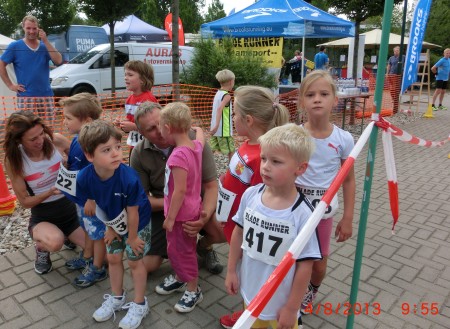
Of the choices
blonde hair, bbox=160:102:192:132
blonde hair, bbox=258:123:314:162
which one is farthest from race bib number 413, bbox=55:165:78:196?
blonde hair, bbox=258:123:314:162

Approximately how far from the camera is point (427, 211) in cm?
456

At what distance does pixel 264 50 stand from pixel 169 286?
8.94m

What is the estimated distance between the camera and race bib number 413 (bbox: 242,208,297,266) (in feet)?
5.55

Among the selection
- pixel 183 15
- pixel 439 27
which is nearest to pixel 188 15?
pixel 183 15

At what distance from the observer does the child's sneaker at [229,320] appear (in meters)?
2.46

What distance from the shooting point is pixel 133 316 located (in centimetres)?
247

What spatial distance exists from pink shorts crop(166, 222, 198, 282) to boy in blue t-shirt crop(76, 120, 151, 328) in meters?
0.18

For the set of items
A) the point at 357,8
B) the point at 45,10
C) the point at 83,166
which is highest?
the point at 45,10

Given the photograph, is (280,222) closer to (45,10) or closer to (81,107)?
(81,107)

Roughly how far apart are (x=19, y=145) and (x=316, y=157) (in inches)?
88.3

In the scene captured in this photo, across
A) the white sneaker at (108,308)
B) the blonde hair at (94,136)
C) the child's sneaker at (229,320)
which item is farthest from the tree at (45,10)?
the child's sneaker at (229,320)

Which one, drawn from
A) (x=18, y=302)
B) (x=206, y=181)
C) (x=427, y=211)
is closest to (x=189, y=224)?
(x=206, y=181)

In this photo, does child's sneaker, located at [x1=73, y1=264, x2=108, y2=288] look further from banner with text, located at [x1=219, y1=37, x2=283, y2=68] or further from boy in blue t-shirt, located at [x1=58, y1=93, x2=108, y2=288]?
banner with text, located at [x1=219, y1=37, x2=283, y2=68]

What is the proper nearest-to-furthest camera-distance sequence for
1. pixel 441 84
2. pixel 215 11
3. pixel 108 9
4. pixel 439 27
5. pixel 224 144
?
pixel 224 144, pixel 108 9, pixel 441 84, pixel 439 27, pixel 215 11
